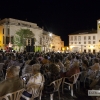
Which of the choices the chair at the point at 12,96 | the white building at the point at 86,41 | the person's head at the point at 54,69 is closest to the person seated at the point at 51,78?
the person's head at the point at 54,69

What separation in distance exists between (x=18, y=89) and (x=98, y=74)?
4.40 meters

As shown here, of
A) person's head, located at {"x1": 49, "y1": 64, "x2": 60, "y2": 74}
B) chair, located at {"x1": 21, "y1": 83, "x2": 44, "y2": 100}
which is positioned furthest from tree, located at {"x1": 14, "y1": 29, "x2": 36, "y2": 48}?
chair, located at {"x1": 21, "y1": 83, "x2": 44, "y2": 100}

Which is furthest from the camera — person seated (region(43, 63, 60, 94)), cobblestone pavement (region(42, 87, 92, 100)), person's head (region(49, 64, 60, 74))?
cobblestone pavement (region(42, 87, 92, 100))

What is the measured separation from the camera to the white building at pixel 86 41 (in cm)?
6412

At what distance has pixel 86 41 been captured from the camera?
66562mm

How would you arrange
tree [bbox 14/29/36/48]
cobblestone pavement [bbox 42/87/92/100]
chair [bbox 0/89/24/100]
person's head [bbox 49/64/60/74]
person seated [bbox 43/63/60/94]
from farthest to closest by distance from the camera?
tree [bbox 14/29/36/48]
cobblestone pavement [bbox 42/87/92/100]
person's head [bbox 49/64/60/74]
person seated [bbox 43/63/60/94]
chair [bbox 0/89/24/100]

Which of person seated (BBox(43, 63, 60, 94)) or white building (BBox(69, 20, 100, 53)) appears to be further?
white building (BBox(69, 20, 100, 53))

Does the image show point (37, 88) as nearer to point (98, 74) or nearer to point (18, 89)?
point (18, 89)

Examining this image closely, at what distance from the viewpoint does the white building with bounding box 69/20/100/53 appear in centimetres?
6412

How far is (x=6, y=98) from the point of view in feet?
12.8

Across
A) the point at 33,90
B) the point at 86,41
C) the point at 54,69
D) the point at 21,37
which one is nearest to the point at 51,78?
the point at 54,69

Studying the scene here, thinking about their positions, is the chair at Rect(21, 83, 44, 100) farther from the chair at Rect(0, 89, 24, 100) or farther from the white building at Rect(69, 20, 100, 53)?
the white building at Rect(69, 20, 100, 53)

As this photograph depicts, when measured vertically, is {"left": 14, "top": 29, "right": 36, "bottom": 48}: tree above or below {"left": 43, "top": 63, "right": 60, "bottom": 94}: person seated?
above

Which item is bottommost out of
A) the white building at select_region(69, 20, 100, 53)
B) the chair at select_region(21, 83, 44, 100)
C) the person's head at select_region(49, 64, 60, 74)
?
the chair at select_region(21, 83, 44, 100)
